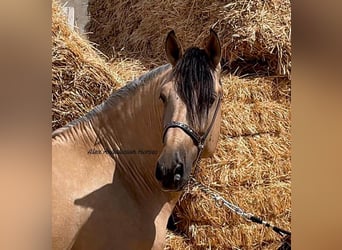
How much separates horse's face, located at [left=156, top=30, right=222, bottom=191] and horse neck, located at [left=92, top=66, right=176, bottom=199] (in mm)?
79

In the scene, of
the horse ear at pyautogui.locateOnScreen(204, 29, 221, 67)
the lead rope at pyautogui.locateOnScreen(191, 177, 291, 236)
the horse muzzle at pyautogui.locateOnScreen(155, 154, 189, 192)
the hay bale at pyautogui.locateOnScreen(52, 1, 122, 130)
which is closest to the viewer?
the horse muzzle at pyautogui.locateOnScreen(155, 154, 189, 192)

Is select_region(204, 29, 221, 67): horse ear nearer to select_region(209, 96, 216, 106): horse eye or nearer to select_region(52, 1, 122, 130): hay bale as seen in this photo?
select_region(209, 96, 216, 106): horse eye

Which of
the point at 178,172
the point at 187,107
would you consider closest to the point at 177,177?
the point at 178,172

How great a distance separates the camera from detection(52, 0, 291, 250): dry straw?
135cm

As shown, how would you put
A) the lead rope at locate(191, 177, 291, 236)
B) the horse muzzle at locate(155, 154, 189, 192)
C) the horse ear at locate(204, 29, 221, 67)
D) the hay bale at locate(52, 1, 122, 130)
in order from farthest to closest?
the hay bale at locate(52, 1, 122, 130)
the lead rope at locate(191, 177, 291, 236)
the horse ear at locate(204, 29, 221, 67)
the horse muzzle at locate(155, 154, 189, 192)

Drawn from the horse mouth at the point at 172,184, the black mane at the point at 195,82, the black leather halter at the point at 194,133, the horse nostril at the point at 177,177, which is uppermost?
the black mane at the point at 195,82

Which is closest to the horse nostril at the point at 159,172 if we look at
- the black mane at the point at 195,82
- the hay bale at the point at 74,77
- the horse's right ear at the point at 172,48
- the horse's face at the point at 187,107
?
the horse's face at the point at 187,107

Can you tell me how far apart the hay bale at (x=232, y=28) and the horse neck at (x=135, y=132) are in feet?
0.35

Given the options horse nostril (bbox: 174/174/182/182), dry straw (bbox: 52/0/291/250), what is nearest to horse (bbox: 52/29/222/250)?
horse nostril (bbox: 174/174/182/182)

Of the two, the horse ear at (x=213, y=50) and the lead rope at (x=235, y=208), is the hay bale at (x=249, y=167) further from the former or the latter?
the horse ear at (x=213, y=50)

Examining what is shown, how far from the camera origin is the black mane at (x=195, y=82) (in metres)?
1.12
